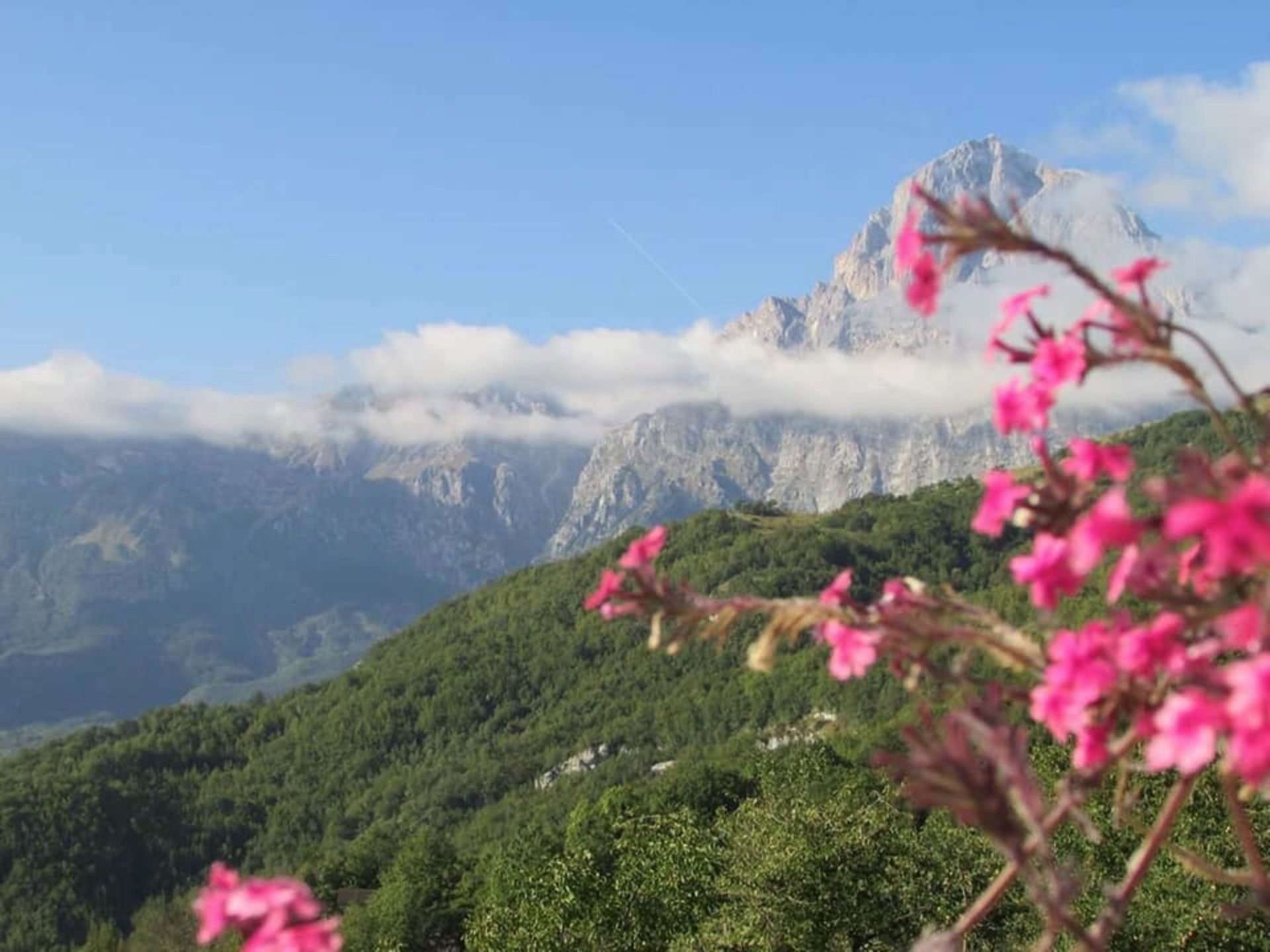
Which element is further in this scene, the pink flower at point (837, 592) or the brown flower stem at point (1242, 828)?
the pink flower at point (837, 592)

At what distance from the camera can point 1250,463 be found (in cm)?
177

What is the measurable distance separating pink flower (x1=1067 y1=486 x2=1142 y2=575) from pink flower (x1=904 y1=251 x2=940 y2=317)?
542 mm

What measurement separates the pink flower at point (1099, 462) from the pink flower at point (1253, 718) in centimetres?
56

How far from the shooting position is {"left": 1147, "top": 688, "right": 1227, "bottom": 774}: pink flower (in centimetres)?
140

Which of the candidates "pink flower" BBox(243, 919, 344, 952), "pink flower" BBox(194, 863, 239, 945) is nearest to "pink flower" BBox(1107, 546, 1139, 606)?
"pink flower" BBox(243, 919, 344, 952)

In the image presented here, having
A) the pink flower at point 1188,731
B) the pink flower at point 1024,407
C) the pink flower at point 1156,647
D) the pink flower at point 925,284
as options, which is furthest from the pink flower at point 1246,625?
the pink flower at point 925,284

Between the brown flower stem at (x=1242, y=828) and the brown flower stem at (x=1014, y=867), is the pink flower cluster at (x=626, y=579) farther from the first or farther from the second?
the brown flower stem at (x=1242, y=828)

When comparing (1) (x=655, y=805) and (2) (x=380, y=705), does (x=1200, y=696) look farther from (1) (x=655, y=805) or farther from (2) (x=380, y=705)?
(2) (x=380, y=705)

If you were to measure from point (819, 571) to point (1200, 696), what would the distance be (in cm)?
17617

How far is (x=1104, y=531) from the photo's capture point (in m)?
1.50

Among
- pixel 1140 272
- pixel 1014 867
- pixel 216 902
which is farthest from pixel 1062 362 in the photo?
pixel 216 902

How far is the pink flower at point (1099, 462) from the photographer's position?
1.84m

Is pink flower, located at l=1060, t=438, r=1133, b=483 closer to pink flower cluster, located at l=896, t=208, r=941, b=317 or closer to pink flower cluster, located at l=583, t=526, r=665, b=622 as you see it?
pink flower cluster, located at l=896, t=208, r=941, b=317

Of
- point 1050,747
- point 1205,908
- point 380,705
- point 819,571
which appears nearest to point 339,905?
point 1050,747
